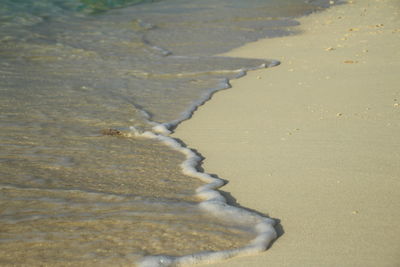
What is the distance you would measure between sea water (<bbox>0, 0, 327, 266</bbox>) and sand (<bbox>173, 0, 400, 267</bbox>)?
0.57 feet

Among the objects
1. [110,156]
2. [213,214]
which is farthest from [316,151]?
[110,156]

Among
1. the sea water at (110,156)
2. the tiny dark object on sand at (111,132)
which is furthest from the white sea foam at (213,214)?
the tiny dark object on sand at (111,132)

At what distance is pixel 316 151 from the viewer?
3.86m

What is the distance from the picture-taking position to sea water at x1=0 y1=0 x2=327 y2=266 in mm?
2662

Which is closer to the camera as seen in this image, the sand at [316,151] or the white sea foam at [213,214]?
the white sea foam at [213,214]

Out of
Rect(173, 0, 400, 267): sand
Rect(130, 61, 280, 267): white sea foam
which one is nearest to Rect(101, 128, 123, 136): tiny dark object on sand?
Rect(130, 61, 280, 267): white sea foam

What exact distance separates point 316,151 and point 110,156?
53.1 inches

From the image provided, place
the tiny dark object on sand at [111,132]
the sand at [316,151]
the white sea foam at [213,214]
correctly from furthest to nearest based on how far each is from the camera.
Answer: the tiny dark object on sand at [111,132] < the sand at [316,151] < the white sea foam at [213,214]

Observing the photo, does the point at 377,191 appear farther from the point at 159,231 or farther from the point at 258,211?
the point at 159,231

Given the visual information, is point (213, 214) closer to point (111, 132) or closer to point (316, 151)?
point (316, 151)

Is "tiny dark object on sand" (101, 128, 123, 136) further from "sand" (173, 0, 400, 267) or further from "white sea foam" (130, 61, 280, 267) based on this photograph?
"sand" (173, 0, 400, 267)

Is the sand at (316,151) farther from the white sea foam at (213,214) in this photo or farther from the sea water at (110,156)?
the sea water at (110,156)

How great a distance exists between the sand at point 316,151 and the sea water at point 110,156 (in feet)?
0.57

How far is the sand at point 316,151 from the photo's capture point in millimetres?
2615
